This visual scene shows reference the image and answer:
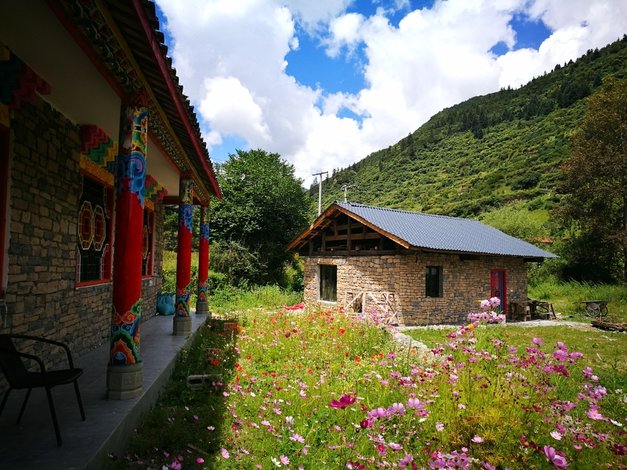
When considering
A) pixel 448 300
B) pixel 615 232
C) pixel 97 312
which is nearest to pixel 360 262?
pixel 448 300

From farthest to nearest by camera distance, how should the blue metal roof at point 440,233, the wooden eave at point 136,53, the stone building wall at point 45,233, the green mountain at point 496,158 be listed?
1. the green mountain at point 496,158
2. the blue metal roof at point 440,233
3. the stone building wall at point 45,233
4. the wooden eave at point 136,53

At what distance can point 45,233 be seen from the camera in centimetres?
479

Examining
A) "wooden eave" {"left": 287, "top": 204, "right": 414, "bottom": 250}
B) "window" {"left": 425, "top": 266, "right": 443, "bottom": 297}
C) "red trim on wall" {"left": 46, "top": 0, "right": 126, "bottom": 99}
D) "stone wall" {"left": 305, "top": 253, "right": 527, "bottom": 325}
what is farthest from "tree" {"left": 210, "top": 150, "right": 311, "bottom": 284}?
"red trim on wall" {"left": 46, "top": 0, "right": 126, "bottom": 99}

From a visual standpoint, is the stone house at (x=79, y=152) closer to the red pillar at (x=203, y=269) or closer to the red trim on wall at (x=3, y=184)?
the red trim on wall at (x=3, y=184)

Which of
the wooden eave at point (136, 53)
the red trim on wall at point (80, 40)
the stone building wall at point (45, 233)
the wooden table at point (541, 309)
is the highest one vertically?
the wooden eave at point (136, 53)

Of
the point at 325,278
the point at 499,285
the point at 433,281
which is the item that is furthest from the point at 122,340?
the point at 499,285

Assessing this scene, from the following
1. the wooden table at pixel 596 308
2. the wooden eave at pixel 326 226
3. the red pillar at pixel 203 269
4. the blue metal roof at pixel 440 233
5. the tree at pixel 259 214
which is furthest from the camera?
the tree at pixel 259 214

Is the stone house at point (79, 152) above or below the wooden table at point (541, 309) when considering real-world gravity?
above

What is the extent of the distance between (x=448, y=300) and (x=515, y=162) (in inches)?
2000

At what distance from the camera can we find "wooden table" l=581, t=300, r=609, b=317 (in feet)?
51.5

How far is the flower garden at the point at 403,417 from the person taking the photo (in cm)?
302

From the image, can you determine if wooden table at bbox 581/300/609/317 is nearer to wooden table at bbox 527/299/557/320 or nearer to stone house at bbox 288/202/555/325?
wooden table at bbox 527/299/557/320

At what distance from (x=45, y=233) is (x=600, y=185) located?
967 inches

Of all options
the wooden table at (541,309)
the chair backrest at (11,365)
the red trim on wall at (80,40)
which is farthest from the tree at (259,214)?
the chair backrest at (11,365)
